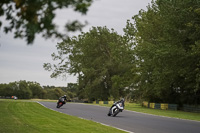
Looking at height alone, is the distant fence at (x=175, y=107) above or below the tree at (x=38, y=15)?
below

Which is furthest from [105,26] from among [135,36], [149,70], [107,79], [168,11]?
[168,11]

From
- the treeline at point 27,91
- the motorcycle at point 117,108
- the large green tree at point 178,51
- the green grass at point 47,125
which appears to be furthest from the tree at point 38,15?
the treeline at point 27,91

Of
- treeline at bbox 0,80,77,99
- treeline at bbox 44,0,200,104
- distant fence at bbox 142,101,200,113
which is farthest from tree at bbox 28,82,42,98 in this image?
distant fence at bbox 142,101,200,113

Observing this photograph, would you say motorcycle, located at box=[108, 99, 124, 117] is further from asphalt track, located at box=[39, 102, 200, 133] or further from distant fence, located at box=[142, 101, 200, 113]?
distant fence, located at box=[142, 101, 200, 113]

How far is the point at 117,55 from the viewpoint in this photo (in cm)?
4966

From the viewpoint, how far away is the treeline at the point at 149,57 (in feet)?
105

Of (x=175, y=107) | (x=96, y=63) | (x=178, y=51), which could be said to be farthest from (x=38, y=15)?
(x=96, y=63)

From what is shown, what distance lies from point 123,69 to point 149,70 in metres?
27.0

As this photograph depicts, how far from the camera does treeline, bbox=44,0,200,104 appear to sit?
3203cm

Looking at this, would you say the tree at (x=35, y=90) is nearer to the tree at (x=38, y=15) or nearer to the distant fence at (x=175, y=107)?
the distant fence at (x=175, y=107)

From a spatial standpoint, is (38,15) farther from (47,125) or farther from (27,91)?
(27,91)

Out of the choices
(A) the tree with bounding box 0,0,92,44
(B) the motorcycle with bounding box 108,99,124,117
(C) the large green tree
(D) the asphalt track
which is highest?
(C) the large green tree

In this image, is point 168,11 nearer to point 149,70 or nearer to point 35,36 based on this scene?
point 149,70

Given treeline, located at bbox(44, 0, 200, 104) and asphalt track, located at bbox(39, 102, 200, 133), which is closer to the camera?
asphalt track, located at bbox(39, 102, 200, 133)
